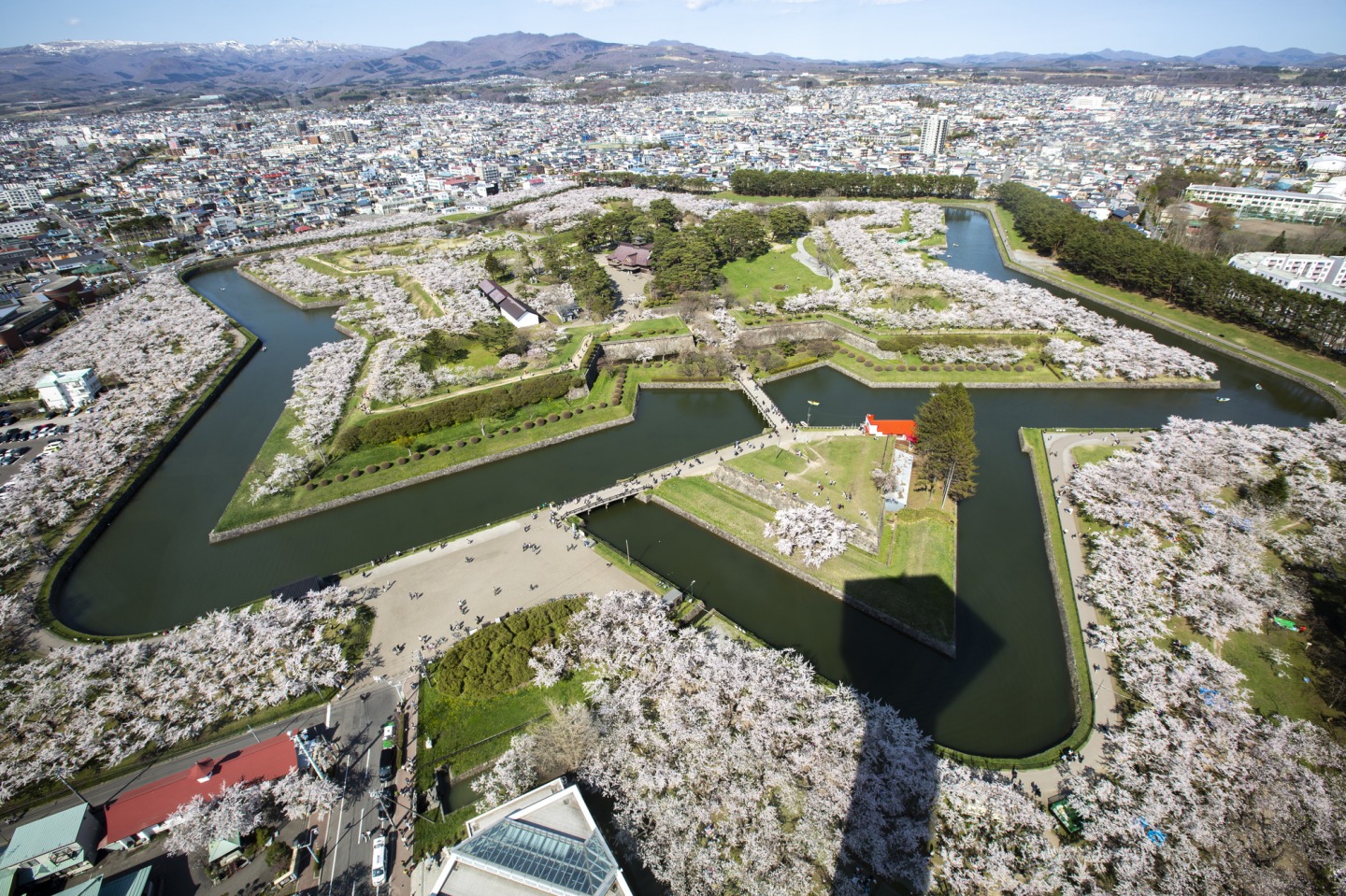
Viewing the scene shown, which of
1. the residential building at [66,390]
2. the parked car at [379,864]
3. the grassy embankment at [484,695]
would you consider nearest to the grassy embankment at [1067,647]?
the grassy embankment at [484,695]

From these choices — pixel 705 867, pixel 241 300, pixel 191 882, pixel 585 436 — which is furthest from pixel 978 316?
pixel 241 300

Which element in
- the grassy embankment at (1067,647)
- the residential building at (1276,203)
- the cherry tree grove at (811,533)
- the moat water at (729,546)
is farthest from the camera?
the residential building at (1276,203)

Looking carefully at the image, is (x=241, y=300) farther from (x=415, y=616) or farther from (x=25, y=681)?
(x=415, y=616)

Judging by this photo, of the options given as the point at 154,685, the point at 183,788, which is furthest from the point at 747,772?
the point at 154,685

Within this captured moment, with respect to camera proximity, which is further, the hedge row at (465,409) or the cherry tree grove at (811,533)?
the hedge row at (465,409)

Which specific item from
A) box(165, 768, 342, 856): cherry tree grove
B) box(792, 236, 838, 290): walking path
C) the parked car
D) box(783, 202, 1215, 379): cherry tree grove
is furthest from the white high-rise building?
the parked car

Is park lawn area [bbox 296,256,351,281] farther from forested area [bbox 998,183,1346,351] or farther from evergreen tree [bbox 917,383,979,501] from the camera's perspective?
forested area [bbox 998,183,1346,351]

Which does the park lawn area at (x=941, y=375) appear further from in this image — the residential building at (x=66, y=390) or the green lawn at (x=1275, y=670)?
the residential building at (x=66, y=390)

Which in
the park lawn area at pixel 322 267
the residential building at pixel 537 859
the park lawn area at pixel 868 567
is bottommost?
the park lawn area at pixel 868 567
